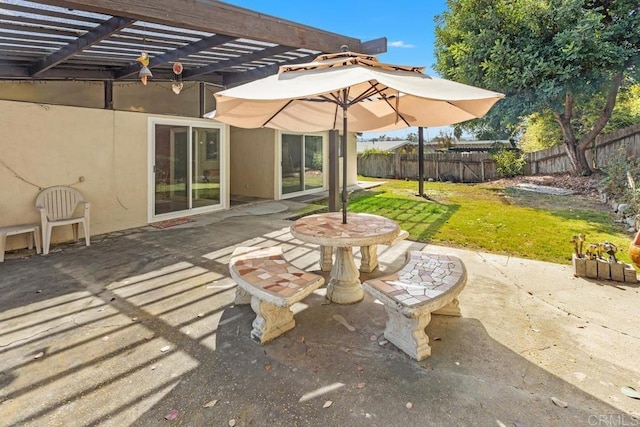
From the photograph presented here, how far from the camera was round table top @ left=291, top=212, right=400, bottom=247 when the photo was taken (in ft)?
10.2

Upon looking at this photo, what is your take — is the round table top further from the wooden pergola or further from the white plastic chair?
the white plastic chair

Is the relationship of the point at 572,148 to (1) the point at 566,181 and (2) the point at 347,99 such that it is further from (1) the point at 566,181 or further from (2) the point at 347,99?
(2) the point at 347,99

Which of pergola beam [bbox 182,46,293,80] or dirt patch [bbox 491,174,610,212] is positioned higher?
pergola beam [bbox 182,46,293,80]

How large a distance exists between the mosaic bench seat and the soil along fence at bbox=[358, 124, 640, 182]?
1208 centimetres

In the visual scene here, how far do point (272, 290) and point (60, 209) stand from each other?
5.05 meters

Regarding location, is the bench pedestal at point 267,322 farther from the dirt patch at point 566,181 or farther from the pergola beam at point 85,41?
the dirt patch at point 566,181

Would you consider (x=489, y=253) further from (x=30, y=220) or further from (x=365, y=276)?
(x=30, y=220)

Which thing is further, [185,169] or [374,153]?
[374,153]

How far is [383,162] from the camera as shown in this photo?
18.0 m

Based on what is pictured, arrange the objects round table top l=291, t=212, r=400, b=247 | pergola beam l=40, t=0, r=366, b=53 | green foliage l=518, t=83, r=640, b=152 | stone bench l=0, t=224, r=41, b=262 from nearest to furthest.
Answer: round table top l=291, t=212, r=400, b=247
pergola beam l=40, t=0, r=366, b=53
stone bench l=0, t=224, r=41, b=262
green foliage l=518, t=83, r=640, b=152

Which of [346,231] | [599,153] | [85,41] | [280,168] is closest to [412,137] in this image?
[599,153]

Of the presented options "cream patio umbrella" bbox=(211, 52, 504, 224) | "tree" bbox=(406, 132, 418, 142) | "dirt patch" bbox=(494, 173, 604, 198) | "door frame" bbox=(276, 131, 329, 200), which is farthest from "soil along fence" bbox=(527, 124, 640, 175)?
"tree" bbox=(406, 132, 418, 142)

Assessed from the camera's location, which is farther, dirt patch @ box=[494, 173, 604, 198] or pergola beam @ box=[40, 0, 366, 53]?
dirt patch @ box=[494, 173, 604, 198]

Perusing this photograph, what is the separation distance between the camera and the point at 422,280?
2.80m
